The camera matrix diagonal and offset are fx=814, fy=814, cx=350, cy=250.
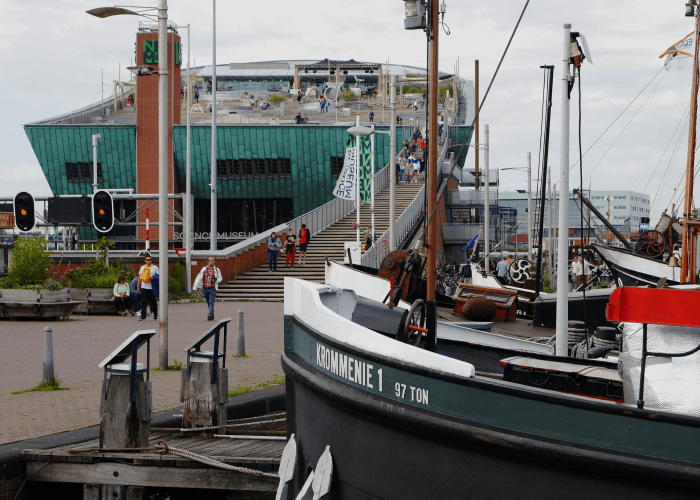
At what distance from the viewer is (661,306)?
13.8ft

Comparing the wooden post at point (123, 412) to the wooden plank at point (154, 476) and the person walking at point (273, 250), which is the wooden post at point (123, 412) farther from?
the person walking at point (273, 250)

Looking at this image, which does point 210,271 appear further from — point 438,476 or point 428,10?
point 438,476

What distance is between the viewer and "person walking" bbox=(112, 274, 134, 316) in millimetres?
23516

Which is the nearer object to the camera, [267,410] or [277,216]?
[267,410]

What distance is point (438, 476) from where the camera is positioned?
511 centimetres

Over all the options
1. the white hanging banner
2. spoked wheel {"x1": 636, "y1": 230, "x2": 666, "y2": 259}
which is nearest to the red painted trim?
spoked wheel {"x1": 636, "y1": 230, "x2": 666, "y2": 259}

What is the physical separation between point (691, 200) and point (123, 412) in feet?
56.5

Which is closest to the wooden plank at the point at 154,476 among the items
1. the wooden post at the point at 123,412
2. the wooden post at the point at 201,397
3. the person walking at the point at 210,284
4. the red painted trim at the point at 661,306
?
the wooden post at the point at 123,412

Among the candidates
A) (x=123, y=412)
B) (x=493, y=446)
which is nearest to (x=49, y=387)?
(x=123, y=412)

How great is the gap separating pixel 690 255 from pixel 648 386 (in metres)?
16.1

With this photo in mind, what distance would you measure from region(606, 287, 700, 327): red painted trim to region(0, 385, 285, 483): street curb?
558cm

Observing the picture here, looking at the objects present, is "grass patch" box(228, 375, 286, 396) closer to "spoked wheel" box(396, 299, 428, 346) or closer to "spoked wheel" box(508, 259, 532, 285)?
"spoked wheel" box(396, 299, 428, 346)

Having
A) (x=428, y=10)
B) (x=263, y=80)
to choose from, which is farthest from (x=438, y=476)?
(x=263, y=80)

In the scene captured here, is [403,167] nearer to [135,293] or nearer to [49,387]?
[135,293]
